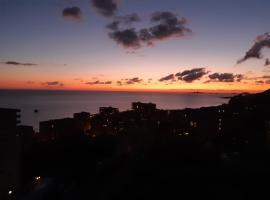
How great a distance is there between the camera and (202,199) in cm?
1410

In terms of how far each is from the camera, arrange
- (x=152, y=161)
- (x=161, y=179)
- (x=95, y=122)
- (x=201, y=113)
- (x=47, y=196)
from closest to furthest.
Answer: (x=161, y=179) → (x=152, y=161) → (x=47, y=196) → (x=201, y=113) → (x=95, y=122)

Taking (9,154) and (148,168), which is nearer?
(148,168)

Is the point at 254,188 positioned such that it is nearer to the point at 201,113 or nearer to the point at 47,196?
the point at 47,196

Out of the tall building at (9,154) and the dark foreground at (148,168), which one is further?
the tall building at (9,154)

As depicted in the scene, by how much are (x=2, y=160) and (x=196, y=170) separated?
14850 mm

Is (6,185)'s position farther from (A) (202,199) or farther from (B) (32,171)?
(A) (202,199)

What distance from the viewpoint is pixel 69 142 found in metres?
36.4

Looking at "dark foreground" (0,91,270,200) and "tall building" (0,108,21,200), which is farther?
"tall building" (0,108,21,200)

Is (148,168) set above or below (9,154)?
above

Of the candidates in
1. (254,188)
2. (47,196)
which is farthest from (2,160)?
(254,188)

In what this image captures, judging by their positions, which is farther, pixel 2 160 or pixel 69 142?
pixel 69 142

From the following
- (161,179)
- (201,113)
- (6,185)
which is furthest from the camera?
(201,113)

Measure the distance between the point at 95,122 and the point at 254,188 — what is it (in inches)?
2155

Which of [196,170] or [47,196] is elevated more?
[196,170]
